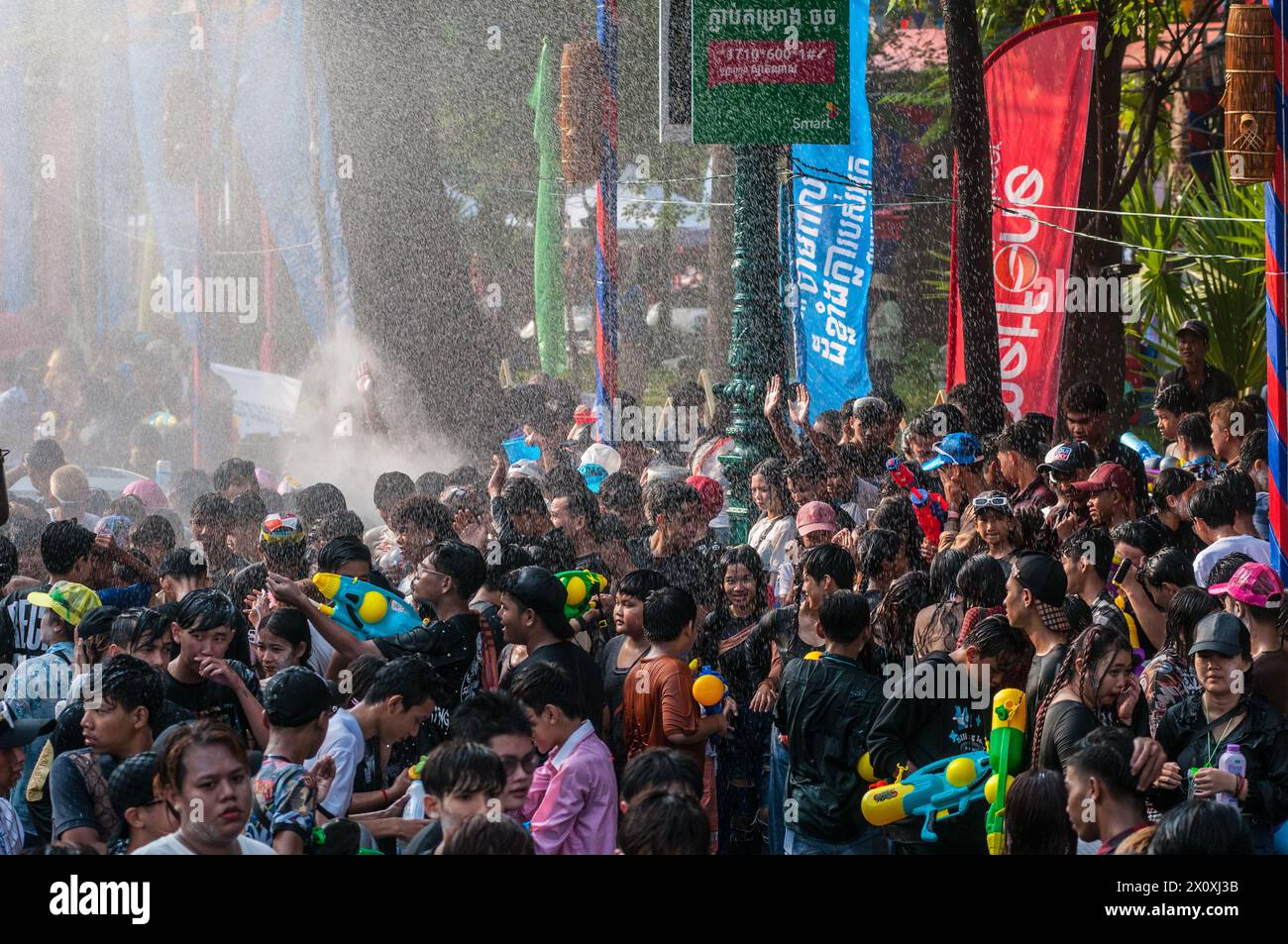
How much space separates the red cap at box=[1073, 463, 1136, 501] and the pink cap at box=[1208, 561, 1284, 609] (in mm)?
1732

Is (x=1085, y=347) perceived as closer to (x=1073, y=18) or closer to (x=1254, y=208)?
(x=1254, y=208)

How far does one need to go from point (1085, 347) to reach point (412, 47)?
11142mm

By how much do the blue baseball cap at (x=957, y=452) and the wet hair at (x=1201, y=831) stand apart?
4.39m

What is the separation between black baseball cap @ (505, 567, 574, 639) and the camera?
6.16 meters

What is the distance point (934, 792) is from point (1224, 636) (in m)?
1.06

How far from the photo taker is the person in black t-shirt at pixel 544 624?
6.16 metres

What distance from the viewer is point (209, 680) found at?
229 inches

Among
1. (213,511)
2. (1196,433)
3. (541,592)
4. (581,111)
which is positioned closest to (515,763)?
(541,592)

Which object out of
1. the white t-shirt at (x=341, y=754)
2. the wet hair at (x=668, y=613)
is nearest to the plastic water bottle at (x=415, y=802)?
the white t-shirt at (x=341, y=754)

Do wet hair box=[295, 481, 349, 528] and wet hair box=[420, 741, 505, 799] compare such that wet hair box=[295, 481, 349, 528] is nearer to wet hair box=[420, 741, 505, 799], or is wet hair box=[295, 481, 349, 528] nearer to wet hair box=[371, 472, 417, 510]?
wet hair box=[371, 472, 417, 510]

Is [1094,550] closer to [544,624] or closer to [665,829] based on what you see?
[544,624]

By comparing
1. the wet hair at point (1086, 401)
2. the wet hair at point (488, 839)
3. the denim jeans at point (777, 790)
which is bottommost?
the denim jeans at point (777, 790)

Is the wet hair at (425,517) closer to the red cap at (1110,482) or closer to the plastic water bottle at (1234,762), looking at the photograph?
the red cap at (1110,482)

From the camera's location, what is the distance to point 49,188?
21422mm
